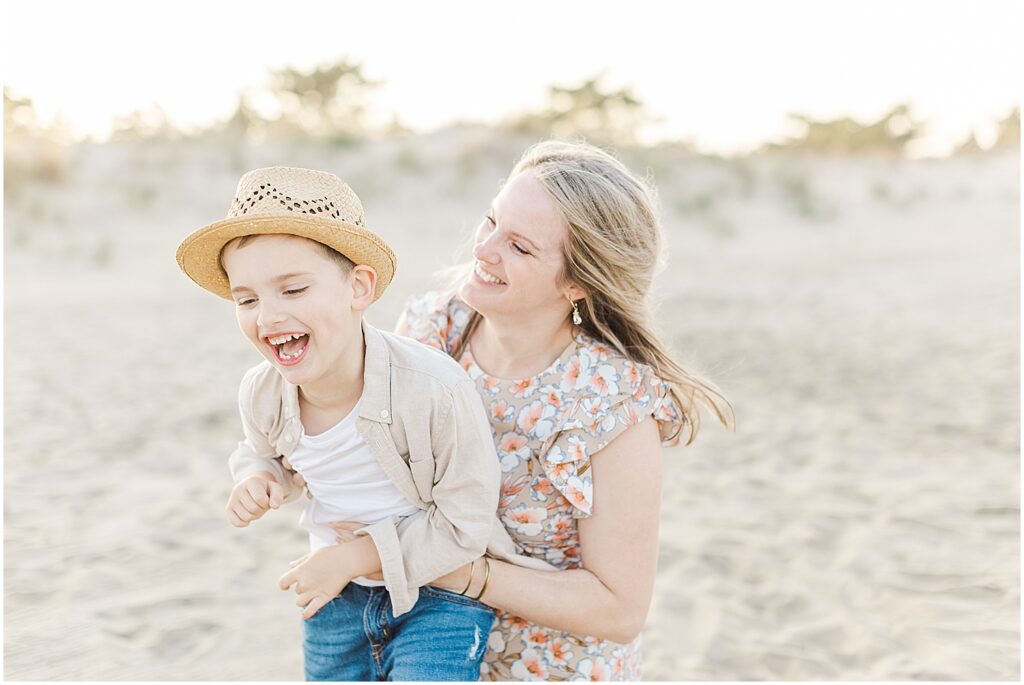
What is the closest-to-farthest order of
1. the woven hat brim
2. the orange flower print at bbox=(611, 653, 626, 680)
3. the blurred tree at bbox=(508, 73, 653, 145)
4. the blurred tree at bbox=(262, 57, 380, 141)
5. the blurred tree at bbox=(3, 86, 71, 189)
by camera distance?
1. the woven hat brim
2. the orange flower print at bbox=(611, 653, 626, 680)
3. the blurred tree at bbox=(3, 86, 71, 189)
4. the blurred tree at bbox=(262, 57, 380, 141)
5. the blurred tree at bbox=(508, 73, 653, 145)

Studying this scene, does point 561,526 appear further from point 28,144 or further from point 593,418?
point 28,144

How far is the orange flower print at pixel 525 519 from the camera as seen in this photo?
7.62 ft

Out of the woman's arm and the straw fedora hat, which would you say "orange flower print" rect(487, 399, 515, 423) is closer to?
the woman's arm

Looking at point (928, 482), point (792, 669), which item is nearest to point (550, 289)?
point (792, 669)

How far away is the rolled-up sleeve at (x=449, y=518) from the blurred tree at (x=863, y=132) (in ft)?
77.8

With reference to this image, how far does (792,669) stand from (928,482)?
226 centimetres

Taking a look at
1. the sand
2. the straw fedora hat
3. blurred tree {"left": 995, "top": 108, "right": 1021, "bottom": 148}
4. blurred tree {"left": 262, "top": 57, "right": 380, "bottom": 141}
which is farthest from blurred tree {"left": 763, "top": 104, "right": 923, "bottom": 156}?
the straw fedora hat

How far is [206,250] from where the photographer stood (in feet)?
6.95

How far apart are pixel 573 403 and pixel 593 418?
66 millimetres

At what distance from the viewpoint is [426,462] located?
2150 millimetres

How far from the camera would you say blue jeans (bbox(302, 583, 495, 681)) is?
2219 mm

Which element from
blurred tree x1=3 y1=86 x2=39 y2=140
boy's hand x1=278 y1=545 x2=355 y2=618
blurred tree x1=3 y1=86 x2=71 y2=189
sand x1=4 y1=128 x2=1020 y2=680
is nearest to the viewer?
boy's hand x1=278 y1=545 x2=355 y2=618

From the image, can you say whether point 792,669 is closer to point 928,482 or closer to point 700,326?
point 928,482

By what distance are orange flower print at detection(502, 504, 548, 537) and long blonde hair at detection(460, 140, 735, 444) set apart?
0.43 m
